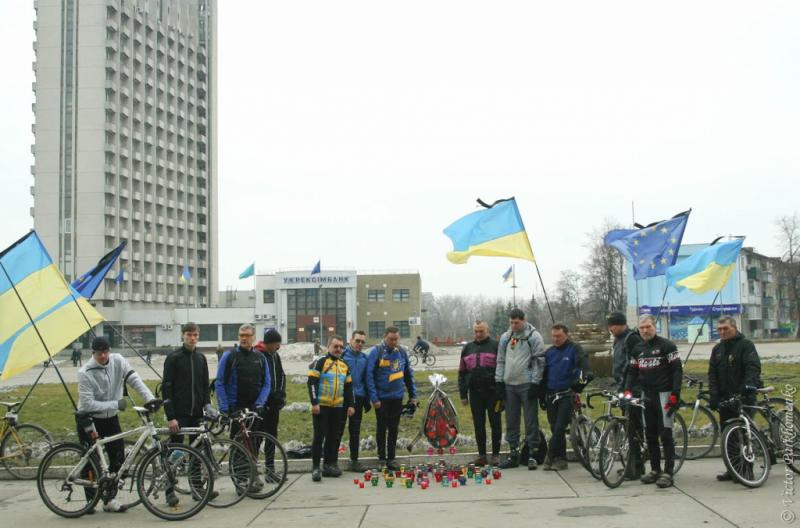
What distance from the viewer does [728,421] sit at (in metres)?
9.19

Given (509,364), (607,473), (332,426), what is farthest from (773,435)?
(332,426)

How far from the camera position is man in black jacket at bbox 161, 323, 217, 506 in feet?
31.2

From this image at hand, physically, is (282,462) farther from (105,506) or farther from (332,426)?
(105,506)

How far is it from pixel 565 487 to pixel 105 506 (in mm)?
5231

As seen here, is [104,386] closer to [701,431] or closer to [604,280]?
[701,431]

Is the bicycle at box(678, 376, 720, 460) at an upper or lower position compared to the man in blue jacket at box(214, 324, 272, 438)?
lower

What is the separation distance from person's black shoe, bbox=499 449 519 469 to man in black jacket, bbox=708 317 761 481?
2686mm

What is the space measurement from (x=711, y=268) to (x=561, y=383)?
21.2ft

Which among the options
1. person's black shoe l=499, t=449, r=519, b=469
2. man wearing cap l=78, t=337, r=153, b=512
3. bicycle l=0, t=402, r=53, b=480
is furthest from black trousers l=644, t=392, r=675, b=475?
bicycle l=0, t=402, r=53, b=480

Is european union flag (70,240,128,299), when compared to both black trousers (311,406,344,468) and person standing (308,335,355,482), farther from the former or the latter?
black trousers (311,406,344,468)

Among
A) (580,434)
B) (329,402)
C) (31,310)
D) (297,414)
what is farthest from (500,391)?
(297,414)

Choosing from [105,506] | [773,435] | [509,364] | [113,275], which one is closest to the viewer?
[105,506]

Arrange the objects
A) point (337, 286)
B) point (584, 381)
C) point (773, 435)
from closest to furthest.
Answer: point (773, 435) → point (584, 381) → point (337, 286)

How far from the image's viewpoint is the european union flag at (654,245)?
15.4 m
